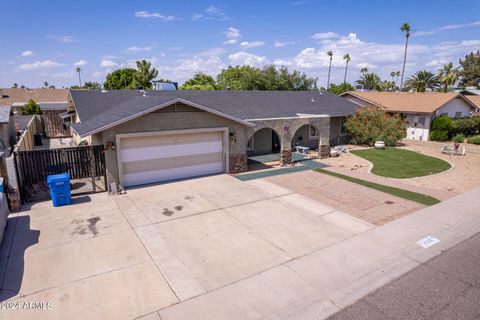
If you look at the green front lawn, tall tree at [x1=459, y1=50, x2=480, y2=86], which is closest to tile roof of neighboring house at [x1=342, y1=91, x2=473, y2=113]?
the green front lawn

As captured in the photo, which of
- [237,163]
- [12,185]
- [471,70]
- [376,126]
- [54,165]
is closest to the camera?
[12,185]

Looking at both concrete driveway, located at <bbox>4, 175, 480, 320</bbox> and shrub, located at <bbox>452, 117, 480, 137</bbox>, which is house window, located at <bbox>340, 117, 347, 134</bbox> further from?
concrete driveway, located at <bbox>4, 175, 480, 320</bbox>

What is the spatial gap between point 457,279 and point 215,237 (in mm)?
6168

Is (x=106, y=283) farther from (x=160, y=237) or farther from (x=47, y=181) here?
(x=47, y=181)

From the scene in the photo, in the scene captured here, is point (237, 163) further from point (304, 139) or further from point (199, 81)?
point (199, 81)

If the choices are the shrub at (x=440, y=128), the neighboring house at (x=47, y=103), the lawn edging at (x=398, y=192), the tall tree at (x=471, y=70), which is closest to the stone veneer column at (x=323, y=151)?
the lawn edging at (x=398, y=192)

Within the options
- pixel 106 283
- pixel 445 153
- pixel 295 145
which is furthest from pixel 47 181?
pixel 445 153

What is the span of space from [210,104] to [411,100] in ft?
68.2

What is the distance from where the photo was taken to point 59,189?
440 inches

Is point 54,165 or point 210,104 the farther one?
point 210,104

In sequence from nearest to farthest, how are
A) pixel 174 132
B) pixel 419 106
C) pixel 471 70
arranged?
pixel 174 132 → pixel 419 106 → pixel 471 70

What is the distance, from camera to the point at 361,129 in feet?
80.1

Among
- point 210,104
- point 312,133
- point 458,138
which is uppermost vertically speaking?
point 210,104

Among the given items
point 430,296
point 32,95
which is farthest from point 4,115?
point 32,95
